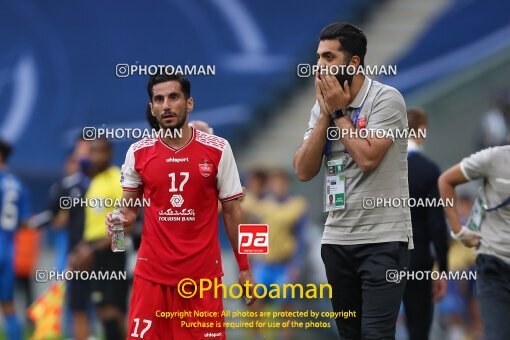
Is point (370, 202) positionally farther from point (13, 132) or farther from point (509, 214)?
point (13, 132)

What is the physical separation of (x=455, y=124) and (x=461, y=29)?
2894mm

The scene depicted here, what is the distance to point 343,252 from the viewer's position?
520cm

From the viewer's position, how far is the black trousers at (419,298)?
6980 mm

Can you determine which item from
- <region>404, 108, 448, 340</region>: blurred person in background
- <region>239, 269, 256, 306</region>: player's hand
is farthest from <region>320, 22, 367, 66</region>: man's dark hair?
<region>404, 108, 448, 340</region>: blurred person in background

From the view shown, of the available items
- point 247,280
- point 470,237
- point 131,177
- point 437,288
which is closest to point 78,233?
point 437,288

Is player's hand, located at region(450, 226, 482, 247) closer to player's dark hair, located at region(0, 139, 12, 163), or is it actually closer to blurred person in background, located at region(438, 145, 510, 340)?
blurred person in background, located at region(438, 145, 510, 340)

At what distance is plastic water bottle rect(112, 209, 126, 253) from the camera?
5594 millimetres

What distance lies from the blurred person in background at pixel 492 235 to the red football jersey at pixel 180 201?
4.68ft

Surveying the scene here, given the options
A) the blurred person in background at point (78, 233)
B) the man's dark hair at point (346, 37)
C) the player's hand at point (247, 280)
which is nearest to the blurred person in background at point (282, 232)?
the blurred person in background at point (78, 233)

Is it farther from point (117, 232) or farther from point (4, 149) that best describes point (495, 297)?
point (4, 149)

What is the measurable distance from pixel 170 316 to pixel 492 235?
188cm

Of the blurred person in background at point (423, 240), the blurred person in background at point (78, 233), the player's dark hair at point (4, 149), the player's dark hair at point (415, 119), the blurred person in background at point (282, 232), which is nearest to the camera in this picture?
the blurred person in background at point (423, 240)

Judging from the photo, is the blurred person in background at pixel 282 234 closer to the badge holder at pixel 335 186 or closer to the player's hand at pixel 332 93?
the badge holder at pixel 335 186

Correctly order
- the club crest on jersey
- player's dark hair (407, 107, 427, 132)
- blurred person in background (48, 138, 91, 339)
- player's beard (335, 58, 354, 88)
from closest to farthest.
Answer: player's beard (335, 58, 354, 88) < the club crest on jersey < player's dark hair (407, 107, 427, 132) < blurred person in background (48, 138, 91, 339)
